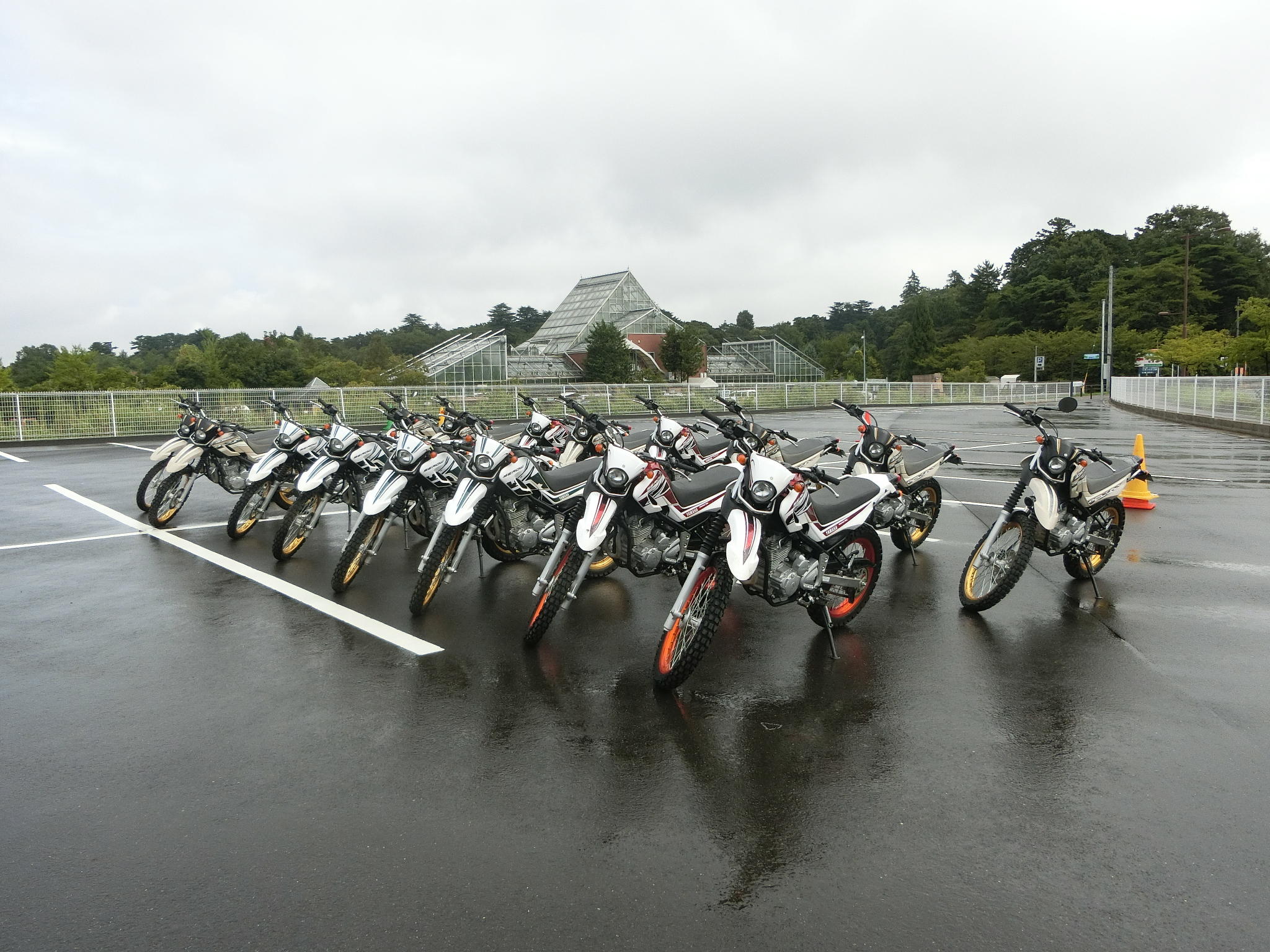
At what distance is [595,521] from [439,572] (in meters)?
1.39

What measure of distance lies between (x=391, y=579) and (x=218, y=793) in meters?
3.64

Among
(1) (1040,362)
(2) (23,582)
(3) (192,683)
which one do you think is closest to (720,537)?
(3) (192,683)

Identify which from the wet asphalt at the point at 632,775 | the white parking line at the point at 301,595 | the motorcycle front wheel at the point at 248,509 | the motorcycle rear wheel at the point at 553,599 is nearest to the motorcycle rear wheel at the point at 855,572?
the wet asphalt at the point at 632,775

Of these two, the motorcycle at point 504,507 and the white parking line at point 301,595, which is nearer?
the white parking line at point 301,595

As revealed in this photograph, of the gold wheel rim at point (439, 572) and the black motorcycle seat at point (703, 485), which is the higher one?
the black motorcycle seat at point (703, 485)

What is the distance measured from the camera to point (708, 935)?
2.66 metres

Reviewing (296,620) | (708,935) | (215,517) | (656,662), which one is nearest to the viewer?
(708,935)

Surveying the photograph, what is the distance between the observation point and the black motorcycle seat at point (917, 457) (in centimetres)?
807

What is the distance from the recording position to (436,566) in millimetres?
6047

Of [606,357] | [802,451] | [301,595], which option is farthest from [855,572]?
[606,357]

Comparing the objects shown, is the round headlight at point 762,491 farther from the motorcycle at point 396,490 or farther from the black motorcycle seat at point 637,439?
the black motorcycle seat at point 637,439

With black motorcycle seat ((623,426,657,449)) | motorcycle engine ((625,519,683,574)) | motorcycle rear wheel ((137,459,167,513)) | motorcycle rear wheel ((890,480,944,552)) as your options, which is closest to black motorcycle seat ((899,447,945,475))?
motorcycle rear wheel ((890,480,944,552))

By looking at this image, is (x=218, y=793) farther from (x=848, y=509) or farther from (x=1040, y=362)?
(x=1040, y=362)

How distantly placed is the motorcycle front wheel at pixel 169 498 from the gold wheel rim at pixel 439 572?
192 inches
